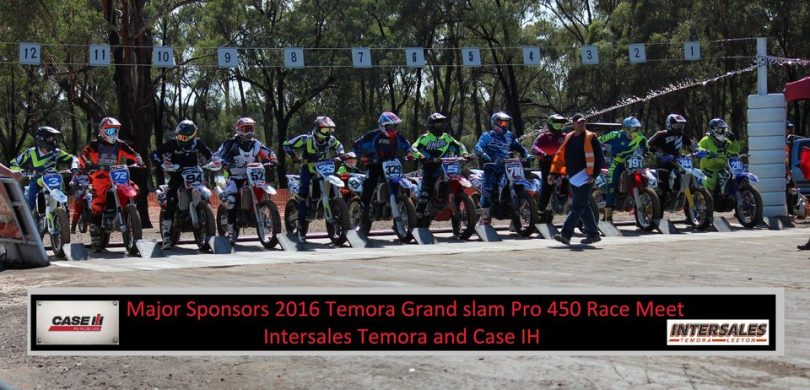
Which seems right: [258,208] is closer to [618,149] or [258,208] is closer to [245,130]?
[245,130]

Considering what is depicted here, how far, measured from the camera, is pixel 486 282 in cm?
994

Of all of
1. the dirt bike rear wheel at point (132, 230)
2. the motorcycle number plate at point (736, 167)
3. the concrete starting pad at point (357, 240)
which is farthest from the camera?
the motorcycle number plate at point (736, 167)

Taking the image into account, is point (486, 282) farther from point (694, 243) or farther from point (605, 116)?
point (605, 116)

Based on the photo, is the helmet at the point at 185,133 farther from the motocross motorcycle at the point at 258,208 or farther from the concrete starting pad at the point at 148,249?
the concrete starting pad at the point at 148,249

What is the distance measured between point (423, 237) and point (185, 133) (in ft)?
12.3

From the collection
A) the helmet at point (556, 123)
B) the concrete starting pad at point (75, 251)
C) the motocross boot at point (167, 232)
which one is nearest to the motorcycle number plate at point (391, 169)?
the helmet at point (556, 123)

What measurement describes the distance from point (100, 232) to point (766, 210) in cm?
1187

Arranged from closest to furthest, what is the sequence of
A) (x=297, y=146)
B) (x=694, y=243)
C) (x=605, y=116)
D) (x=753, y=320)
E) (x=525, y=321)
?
(x=753, y=320)
(x=525, y=321)
(x=694, y=243)
(x=297, y=146)
(x=605, y=116)

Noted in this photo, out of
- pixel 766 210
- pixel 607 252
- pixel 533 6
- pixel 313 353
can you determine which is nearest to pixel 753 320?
pixel 313 353

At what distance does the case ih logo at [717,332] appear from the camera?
5559 mm

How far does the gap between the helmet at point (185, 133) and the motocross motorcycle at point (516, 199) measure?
454 cm

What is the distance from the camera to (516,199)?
1606 centimetres

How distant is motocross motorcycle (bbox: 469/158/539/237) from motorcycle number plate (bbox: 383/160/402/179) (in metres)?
1.73

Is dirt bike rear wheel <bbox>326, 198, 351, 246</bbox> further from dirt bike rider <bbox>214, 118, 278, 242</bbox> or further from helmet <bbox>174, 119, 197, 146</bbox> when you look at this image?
helmet <bbox>174, 119, 197, 146</bbox>
